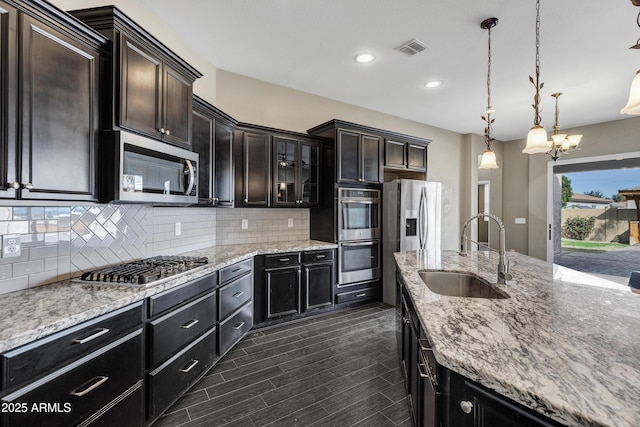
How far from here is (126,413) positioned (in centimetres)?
152

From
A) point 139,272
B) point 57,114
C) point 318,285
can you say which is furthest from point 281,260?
point 57,114

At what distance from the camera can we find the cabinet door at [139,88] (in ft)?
5.66

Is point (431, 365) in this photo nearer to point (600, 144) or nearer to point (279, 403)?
point (279, 403)

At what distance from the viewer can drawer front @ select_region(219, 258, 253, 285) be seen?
8.13 ft

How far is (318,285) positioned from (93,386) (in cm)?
244

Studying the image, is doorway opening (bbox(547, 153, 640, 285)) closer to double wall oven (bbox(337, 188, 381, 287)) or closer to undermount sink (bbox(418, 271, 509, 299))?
double wall oven (bbox(337, 188, 381, 287))

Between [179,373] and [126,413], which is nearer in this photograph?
[126,413]

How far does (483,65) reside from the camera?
3.28 metres

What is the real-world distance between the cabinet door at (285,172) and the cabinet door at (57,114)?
200 centimetres

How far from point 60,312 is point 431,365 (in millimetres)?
1634

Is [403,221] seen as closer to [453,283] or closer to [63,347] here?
[453,283]

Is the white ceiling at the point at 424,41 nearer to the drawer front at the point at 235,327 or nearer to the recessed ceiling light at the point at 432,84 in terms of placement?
the recessed ceiling light at the point at 432,84

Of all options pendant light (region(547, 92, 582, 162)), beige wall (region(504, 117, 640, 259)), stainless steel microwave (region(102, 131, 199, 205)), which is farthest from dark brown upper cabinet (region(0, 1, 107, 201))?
beige wall (region(504, 117, 640, 259))

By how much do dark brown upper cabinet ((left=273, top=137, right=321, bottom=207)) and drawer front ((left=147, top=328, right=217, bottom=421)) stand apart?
5.77 feet
